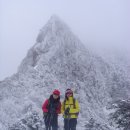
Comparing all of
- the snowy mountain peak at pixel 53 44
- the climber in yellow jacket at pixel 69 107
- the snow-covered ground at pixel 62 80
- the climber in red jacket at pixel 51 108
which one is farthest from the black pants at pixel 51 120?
the snowy mountain peak at pixel 53 44

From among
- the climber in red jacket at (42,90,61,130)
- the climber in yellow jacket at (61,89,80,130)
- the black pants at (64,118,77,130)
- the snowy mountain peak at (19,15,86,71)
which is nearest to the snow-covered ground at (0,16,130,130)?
the snowy mountain peak at (19,15,86,71)

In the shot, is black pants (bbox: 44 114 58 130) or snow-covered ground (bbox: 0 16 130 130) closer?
black pants (bbox: 44 114 58 130)

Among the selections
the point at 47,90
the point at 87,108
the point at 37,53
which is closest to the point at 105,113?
the point at 87,108

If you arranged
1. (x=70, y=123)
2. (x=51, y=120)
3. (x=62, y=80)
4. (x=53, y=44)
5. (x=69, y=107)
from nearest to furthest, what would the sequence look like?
(x=69, y=107), (x=51, y=120), (x=70, y=123), (x=62, y=80), (x=53, y=44)

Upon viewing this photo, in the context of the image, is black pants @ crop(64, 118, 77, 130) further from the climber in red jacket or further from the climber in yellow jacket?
the climber in red jacket

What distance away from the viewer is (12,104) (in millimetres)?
19250

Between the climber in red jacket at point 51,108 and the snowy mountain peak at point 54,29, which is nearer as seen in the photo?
the climber in red jacket at point 51,108

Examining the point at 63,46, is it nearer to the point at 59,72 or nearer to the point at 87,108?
the point at 59,72

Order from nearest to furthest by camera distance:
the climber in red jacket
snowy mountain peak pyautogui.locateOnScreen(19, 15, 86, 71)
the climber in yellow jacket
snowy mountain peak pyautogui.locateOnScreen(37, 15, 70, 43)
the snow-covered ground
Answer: the climber in red jacket, the climber in yellow jacket, the snow-covered ground, snowy mountain peak pyautogui.locateOnScreen(19, 15, 86, 71), snowy mountain peak pyautogui.locateOnScreen(37, 15, 70, 43)

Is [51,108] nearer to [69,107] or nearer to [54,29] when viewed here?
[69,107]

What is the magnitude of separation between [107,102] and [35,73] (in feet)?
18.2

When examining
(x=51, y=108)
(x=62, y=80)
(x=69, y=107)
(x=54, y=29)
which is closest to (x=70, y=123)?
(x=69, y=107)

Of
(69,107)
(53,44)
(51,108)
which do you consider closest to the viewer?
(51,108)

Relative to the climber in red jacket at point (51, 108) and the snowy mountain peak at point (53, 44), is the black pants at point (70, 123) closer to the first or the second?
the climber in red jacket at point (51, 108)
